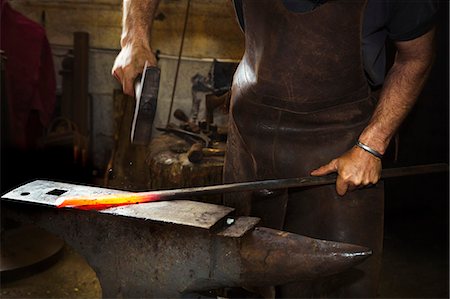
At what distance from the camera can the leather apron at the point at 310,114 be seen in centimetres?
202

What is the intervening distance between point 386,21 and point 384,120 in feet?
1.13

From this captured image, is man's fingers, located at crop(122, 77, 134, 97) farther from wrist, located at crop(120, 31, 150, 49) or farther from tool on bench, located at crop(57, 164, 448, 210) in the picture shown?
tool on bench, located at crop(57, 164, 448, 210)

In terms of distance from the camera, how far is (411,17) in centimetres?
192

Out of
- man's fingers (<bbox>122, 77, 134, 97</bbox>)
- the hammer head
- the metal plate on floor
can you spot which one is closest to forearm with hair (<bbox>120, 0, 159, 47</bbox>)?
man's fingers (<bbox>122, 77, 134, 97</bbox>)

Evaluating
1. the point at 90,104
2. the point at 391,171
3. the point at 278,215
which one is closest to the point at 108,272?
the point at 278,215

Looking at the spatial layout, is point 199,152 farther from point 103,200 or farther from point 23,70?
point 23,70

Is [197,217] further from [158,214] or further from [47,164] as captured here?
[47,164]

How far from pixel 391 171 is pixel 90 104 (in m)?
3.84

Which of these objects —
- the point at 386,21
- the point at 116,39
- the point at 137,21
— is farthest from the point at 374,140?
the point at 116,39

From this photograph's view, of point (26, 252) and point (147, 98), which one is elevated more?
point (147, 98)

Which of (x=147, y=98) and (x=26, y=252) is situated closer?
(x=147, y=98)

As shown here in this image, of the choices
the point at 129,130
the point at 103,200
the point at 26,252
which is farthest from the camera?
the point at 129,130

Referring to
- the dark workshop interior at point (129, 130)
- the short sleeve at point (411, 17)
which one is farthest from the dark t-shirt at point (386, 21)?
the dark workshop interior at point (129, 130)

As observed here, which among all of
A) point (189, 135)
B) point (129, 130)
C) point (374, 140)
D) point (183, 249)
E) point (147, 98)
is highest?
point (147, 98)
